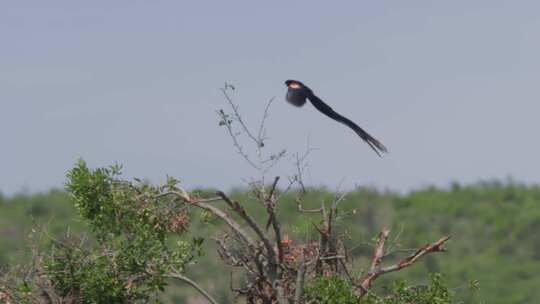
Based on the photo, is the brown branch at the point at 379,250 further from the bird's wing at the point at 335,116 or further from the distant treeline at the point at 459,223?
the distant treeline at the point at 459,223

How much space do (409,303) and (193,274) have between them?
2976 centimetres

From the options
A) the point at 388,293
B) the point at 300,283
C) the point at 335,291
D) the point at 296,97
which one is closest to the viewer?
the point at 335,291

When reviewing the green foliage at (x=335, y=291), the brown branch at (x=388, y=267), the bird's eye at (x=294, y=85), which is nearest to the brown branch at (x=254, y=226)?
the green foliage at (x=335, y=291)

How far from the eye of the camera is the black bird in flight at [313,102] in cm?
996

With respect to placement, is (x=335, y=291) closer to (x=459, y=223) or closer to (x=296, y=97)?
(x=296, y=97)

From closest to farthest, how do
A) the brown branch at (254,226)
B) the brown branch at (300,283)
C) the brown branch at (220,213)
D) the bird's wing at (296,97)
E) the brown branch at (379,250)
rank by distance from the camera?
the brown branch at (254,226)
the brown branch at (300,283)
the brown branch at (220,213)
the bird's wing at (296,97)
the brown branch at (379,250)

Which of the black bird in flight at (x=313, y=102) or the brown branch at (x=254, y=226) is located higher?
the black bird in flight at (x=313, y=102)

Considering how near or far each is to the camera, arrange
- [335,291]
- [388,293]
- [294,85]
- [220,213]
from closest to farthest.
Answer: [335,291]
[220,213]
[294,85]
[388,293]

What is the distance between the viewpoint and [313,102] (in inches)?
403

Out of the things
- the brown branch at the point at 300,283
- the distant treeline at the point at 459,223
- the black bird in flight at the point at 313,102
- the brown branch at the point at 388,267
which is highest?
the distant treeline at the point at 459,223

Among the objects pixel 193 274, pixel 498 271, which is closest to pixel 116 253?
pixel 193 274

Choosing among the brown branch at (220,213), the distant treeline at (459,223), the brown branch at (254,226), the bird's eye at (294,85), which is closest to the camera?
the brown branch at (254,226)

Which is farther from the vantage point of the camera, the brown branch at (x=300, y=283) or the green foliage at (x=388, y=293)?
the brown branch at (x=300, y=283)

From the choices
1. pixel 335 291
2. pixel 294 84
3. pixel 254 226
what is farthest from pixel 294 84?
pixel 335 291
